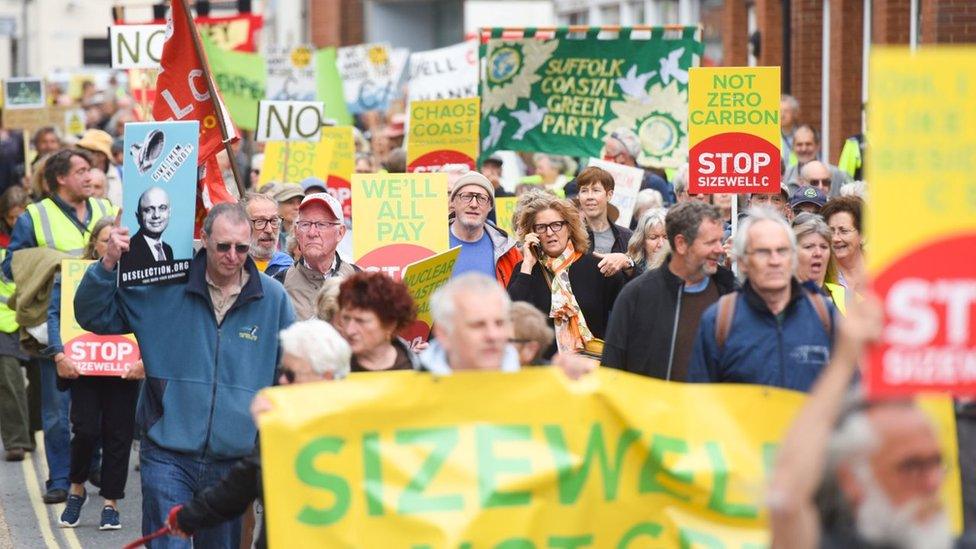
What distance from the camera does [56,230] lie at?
1170cm

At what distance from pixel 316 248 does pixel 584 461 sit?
11.3ft

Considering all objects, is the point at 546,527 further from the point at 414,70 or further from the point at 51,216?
the point at 414,70

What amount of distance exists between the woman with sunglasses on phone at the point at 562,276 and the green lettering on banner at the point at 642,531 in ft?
11.9

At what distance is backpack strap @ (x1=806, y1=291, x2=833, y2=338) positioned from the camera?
646cm

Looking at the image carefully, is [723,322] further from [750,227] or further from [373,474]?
[373,474]

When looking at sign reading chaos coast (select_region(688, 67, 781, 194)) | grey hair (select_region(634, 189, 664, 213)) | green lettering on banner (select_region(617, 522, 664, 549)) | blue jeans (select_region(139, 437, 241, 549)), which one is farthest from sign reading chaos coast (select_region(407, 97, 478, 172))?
green lettering on banner (select_region(617, 522, 664, 549))

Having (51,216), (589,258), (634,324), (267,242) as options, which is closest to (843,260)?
(589,258)

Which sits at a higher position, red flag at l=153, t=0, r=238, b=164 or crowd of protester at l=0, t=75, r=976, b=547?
red flag at l=153, t=0, r=238, b=164

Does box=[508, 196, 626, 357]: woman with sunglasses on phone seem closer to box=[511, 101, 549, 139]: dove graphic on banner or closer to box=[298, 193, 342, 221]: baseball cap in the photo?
box=[298, 193, 342, 221]: baseball cap

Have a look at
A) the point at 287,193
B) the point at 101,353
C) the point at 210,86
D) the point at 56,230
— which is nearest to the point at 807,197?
the point at 287,193

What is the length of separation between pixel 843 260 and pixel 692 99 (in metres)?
1.54

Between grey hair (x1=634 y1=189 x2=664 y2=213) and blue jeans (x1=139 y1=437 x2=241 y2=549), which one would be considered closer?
blue jeans (x1=139 y1=437 x2=241 y2=549)

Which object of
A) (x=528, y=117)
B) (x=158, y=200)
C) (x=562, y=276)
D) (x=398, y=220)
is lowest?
(x=562, y=276)

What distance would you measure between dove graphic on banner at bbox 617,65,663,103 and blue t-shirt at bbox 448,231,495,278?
5501 mm
